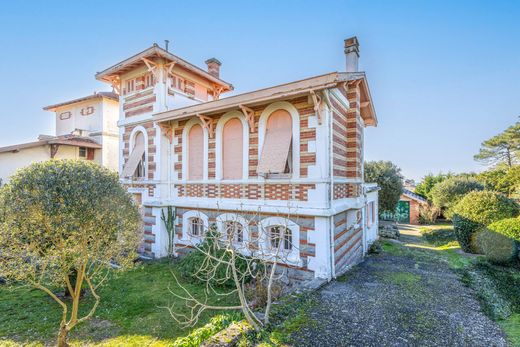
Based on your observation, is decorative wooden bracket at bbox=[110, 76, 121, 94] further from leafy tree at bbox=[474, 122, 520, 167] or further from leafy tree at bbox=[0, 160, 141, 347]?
leafy tree at bbox=[474, 122, 520, 167]

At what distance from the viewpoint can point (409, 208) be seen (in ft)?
99.2

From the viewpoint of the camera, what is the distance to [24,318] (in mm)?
7109

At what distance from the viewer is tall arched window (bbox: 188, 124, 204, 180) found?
11438mm

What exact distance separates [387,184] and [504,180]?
13325mm

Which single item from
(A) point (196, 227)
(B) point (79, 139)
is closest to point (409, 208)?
(A) point (196, 227)

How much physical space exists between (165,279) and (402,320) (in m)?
7.79

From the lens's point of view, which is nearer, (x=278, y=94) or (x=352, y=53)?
(x=278, y=94)

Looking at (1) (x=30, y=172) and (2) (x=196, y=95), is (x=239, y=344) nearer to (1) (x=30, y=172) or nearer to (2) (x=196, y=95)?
(1) (x=30, y=172)

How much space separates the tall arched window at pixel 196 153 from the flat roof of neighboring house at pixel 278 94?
3.21 ft

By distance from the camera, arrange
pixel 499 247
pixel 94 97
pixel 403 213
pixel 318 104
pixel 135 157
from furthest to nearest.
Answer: pixel 403 213 → pixel 94 97 → pixel 135 157 → pixel 499 247 → pixel 318 104

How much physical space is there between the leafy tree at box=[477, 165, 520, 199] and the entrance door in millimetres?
7526

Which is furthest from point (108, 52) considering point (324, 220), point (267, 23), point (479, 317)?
point (479, 317)

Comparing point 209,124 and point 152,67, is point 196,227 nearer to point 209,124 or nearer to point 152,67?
point 209,124

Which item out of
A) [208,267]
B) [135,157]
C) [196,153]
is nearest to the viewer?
[208,267]
